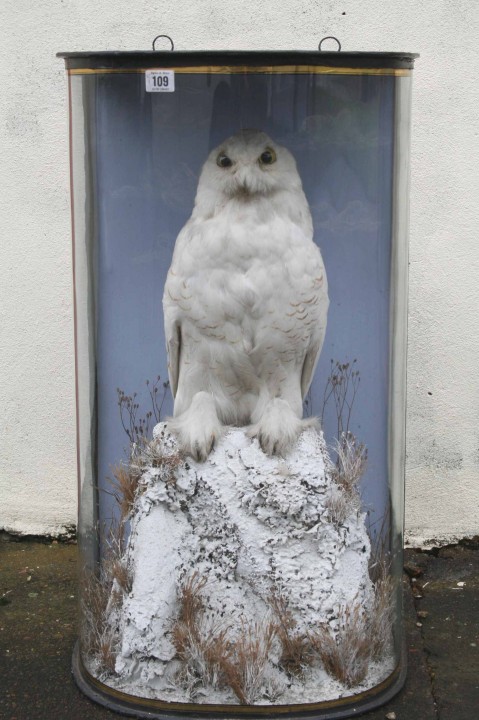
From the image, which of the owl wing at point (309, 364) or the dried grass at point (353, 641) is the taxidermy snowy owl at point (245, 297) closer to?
the owl wing at point (309, 364)

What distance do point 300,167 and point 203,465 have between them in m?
0.69

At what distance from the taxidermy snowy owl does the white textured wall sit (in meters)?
0.97

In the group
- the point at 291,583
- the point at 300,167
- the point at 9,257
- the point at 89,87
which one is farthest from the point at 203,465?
the point at 9,257

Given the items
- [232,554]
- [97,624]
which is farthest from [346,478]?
[97,624]

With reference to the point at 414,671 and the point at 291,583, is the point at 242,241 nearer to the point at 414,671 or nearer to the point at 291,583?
the point at 291,583

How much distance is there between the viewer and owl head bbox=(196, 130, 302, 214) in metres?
2.32

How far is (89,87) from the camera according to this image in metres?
2.39

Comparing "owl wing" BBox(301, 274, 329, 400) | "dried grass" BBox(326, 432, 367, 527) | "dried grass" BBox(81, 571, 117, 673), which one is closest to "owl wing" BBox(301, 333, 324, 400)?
"owl wing" BBox(301, 274, 329, 400)

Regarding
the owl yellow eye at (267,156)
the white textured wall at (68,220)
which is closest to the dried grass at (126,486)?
the owl yellow eye at (267,156)

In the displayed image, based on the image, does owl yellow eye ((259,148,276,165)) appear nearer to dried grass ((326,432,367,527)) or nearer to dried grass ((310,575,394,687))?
dried grass ((326,432,367,527))

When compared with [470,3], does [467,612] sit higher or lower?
lower

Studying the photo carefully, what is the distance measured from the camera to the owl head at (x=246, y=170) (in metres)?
2.32

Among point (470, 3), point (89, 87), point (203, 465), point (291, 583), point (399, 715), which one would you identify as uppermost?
point (470, 3)

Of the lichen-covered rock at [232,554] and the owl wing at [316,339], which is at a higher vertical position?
the owl wing at [316,339]
